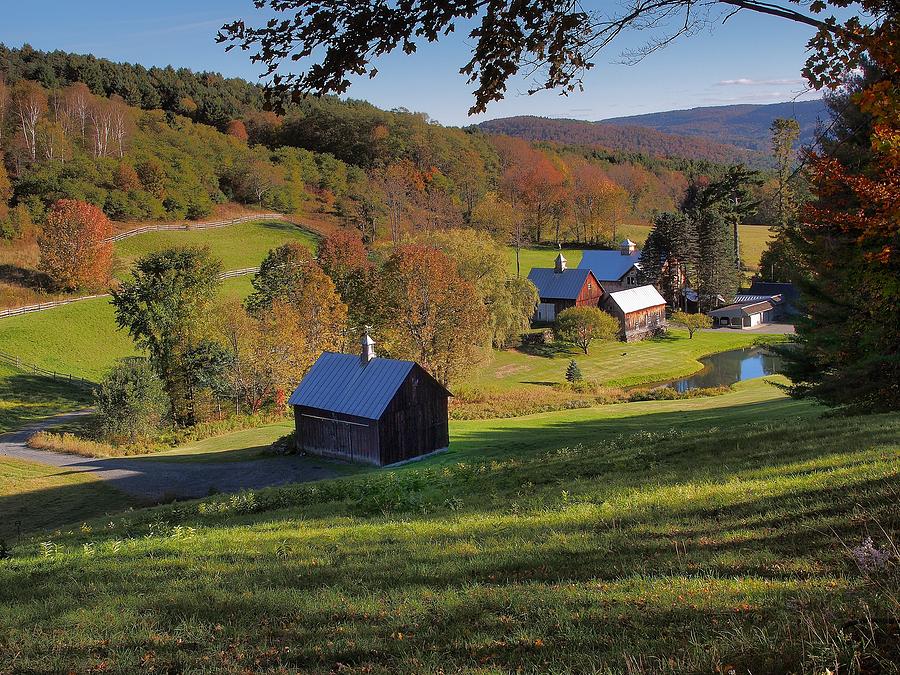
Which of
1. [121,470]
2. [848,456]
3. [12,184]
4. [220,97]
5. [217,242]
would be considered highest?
[220,97]

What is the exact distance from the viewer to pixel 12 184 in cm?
7769

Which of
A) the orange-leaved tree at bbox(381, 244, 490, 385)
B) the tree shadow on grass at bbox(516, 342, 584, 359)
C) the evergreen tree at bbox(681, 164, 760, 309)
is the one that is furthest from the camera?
the evergreen tree at bbox(681, 164, 760, 309)

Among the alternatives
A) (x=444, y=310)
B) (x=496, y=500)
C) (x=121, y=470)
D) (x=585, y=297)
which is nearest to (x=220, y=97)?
(x=585, y=297)

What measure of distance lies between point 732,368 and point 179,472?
47.8 metres

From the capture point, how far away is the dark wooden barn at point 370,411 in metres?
31.1

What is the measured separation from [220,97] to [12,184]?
68.2 m

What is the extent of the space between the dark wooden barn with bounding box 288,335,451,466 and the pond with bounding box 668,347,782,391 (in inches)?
1113

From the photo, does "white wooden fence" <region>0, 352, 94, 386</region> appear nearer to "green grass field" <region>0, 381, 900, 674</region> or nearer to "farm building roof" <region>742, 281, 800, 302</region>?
"green grass field" <region>0, 381, 900, 674</region>

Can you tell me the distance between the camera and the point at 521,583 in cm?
726

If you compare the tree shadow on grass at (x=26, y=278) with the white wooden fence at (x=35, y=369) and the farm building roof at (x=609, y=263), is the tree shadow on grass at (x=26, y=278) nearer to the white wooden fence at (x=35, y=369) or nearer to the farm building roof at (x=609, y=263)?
the white wooden fence at (x=35, y=369)

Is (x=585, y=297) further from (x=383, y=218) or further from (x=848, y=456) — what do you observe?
(x=848, y=456)

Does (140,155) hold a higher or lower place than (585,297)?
higher

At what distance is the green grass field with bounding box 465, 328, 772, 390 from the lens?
5662 cm

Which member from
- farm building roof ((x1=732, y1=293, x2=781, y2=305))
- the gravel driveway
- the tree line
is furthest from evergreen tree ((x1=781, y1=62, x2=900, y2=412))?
farm building roof ((x1=732, y1=293, x2=781, y2=305))
